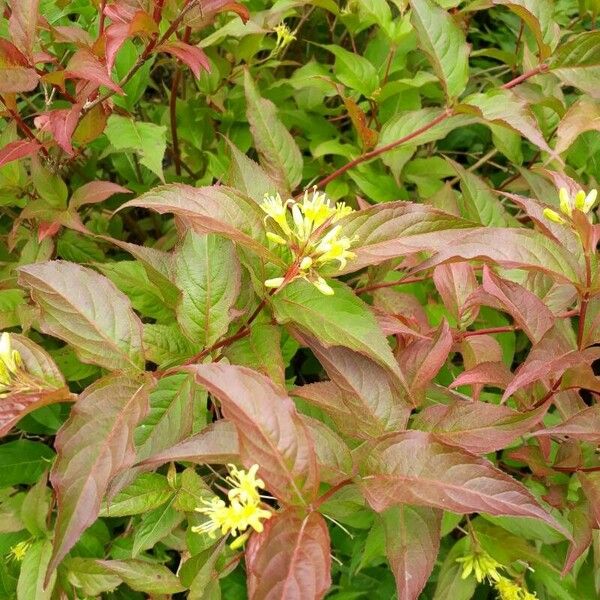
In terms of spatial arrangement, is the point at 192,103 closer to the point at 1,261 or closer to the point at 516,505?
the point at 1,261

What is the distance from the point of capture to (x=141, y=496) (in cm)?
104

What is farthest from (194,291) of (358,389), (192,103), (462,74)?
(192,103)

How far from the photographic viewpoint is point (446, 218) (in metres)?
0.84

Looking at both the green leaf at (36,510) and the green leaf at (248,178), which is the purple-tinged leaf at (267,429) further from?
the green leaf at (36,510)

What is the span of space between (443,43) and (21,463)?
3.98 ft

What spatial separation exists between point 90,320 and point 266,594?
412mm

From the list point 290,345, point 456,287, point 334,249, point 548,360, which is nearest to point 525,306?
point 548,360

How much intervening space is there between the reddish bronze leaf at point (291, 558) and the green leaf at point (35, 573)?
0.58m

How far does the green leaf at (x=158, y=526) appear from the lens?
104 cm

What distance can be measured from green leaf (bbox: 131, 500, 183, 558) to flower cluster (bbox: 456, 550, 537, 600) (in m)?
0.50

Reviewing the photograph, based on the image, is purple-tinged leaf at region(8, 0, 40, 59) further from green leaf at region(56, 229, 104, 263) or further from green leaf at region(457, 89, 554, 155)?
green leaf at region(457, 89, 554, 155)

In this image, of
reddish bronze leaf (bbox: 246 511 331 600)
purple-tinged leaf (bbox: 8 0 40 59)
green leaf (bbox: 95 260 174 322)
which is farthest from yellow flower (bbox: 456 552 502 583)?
purple-tinged leaf (bbox: 8 0 40 59)

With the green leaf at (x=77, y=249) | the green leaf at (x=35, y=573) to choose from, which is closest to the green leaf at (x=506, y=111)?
the green leaf at (x=77, y=249)

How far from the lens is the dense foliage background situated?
28.5 inches
